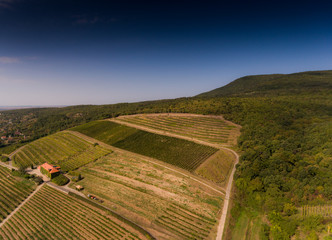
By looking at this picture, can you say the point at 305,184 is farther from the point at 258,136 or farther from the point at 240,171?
the point at 258,136

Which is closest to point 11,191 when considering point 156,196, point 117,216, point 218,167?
point 117,216

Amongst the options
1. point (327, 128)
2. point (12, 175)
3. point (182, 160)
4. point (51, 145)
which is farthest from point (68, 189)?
point (327, 128)

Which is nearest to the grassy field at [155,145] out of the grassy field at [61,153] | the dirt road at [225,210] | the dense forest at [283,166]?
the grassy field at [61,153]

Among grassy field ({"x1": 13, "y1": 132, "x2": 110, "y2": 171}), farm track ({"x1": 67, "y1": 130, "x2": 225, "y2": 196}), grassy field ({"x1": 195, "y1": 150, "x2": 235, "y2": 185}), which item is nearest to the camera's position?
farm track ({"x1": 67, "y1": 130, "x2": 225, "y2": 196})

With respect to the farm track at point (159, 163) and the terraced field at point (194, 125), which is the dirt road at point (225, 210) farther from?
the terraced field at point (194, 125)

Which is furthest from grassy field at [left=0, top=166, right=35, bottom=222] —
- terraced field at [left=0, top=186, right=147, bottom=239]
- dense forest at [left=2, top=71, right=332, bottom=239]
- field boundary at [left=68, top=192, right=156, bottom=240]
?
dense forest at [left=2, top=71, right=332, bottom=239]

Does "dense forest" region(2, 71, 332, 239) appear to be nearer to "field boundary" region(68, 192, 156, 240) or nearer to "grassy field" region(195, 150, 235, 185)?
"grassy field" region(195, 150, 235, 185)
